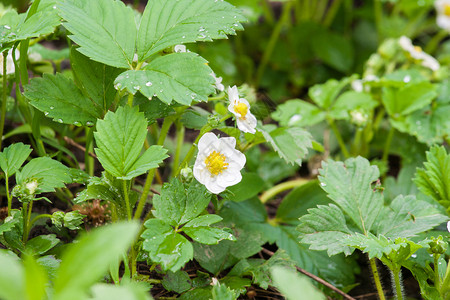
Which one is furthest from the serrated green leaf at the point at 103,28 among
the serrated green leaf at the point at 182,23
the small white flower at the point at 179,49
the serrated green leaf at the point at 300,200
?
the serrated green leaf at the point at 300,200

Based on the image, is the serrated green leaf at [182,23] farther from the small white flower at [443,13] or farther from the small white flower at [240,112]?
the small white flower at [443,13]

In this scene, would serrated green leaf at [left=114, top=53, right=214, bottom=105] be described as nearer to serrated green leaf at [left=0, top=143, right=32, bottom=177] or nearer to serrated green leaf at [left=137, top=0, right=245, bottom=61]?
serrated green leaf at [left=137, top=0, right=245, bottom=61]

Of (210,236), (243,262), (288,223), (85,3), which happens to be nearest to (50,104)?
(85,3)

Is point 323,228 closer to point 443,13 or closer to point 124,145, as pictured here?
point 124,145

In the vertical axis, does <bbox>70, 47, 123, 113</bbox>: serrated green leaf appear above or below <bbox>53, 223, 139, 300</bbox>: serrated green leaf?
above

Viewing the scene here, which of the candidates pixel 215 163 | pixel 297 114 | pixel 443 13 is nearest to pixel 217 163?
pixel 215 163

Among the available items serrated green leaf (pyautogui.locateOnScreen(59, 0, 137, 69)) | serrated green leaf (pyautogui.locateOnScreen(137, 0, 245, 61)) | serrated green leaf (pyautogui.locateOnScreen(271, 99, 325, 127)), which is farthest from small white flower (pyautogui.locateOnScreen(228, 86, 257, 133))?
serrated green leaf (pyautogui.locateOnScreen(271, 99, 325, 127))

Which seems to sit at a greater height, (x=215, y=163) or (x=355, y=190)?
(x=215, y=163)
